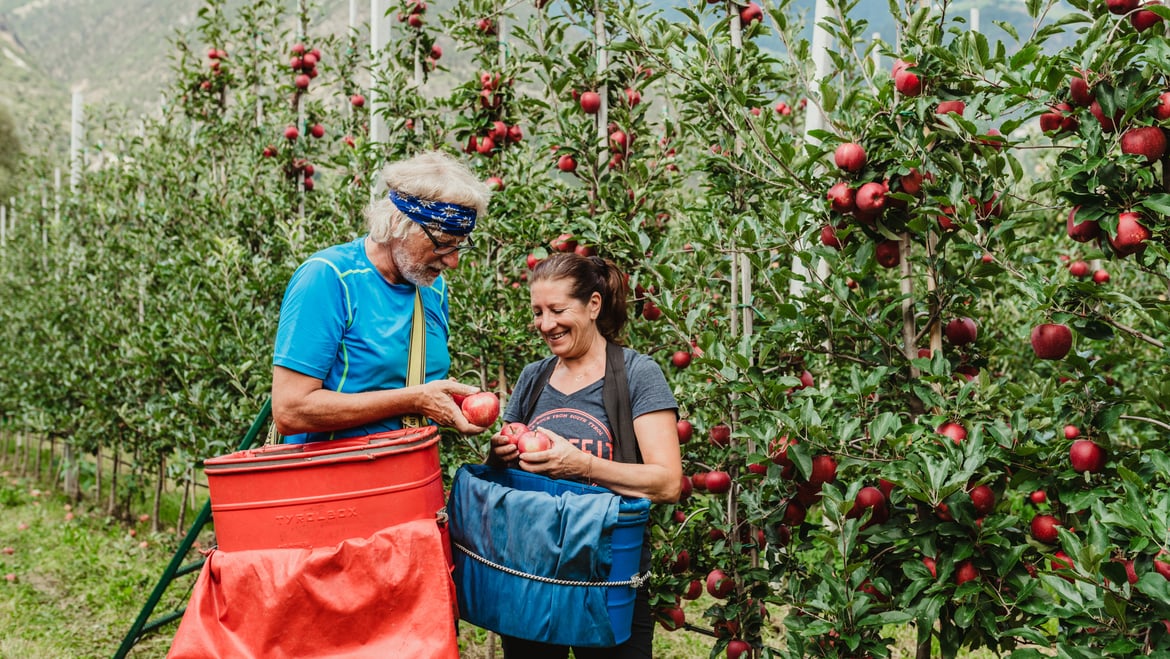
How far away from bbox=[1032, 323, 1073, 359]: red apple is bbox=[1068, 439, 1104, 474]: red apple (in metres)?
0.23

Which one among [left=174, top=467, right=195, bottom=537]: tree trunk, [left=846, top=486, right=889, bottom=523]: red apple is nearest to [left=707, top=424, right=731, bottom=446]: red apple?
[left=846, top=486, right=889, bottom=523]: red apple

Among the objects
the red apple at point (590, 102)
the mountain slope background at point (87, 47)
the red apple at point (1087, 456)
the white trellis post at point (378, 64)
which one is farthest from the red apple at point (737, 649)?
the mountain slope background at point (87, 47)

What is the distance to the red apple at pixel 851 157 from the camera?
7.72ft

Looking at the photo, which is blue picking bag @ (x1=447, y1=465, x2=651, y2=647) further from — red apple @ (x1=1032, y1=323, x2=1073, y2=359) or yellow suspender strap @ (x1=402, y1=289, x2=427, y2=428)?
red apple @ (x1=1032, y1=323, x2=1073, y2=359)

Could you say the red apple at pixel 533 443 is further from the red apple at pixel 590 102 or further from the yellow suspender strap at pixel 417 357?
the red apple at pixel 590 102

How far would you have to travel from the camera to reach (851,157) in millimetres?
2352

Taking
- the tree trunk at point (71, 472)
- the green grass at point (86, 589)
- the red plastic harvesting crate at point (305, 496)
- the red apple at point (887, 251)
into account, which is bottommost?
the tree trunk at point (71, 472)

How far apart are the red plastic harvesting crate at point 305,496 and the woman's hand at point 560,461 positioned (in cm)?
31

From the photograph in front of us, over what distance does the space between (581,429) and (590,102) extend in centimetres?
167

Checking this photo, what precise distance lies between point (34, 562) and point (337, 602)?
238 inches

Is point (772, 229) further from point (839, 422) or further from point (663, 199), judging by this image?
point (663, 199)

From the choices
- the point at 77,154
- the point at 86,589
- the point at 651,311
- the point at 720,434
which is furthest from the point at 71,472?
the point at 720,434

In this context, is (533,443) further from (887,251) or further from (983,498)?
(887,251)

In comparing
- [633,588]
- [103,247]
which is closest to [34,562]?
[103,247]
